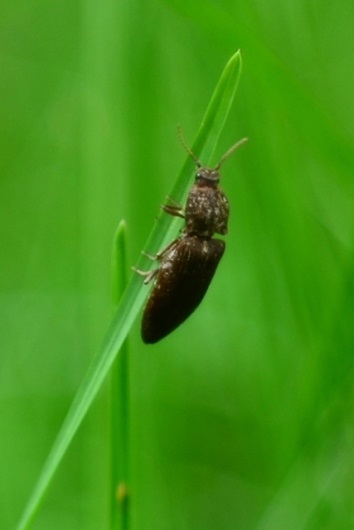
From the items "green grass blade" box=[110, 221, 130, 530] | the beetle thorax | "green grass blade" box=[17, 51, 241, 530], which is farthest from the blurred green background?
"green grass blade" box=[110, 221, 130, 530]

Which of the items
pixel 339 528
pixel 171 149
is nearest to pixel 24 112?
pixel 171 149

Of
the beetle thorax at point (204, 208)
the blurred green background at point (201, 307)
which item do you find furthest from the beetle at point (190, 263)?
the blurred green background at point (201, 307)

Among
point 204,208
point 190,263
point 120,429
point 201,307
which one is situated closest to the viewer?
point 120,429

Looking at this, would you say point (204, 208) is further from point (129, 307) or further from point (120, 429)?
point (120, 429)

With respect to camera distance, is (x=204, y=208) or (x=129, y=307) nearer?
(x=129, y=307)

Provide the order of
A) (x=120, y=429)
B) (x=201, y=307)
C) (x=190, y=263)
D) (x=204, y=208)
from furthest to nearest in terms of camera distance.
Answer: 1. (x=201, y=307)
2. (x=204, y=208)
3. (x=190, y=263)
4. (x=120, y=429)

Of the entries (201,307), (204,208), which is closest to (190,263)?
(204,208)

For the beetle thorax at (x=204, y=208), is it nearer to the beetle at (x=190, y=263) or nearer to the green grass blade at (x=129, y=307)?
the beetle at (x=190, y=263)
